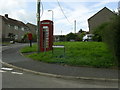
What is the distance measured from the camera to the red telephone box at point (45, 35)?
16328 millimetres

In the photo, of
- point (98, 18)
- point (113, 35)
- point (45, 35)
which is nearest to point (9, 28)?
point (98, 18)

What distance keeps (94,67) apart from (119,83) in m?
2.79

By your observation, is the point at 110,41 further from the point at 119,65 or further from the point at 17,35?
the point at 17,35

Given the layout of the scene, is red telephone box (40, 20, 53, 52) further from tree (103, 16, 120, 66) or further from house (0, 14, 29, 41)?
house (0, 14, 29, 41)

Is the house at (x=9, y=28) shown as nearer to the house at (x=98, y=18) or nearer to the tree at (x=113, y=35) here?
the house at (x=98, y=18)

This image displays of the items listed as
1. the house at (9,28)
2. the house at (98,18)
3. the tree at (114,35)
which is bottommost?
the tree at (114,35)

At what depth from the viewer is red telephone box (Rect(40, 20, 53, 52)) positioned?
16.3m

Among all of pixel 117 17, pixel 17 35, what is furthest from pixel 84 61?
pixel 17 35

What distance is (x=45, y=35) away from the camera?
650 inches

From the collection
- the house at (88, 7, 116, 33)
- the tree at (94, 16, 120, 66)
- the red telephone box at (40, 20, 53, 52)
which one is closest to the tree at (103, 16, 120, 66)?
the tree at (94, 16, 120, 66)

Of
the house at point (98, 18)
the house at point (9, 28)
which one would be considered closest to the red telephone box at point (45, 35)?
the house at point (9, 28)

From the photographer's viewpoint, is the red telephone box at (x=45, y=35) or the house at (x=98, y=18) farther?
the house at (x=98, y=18)

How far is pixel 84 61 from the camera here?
10.7 m


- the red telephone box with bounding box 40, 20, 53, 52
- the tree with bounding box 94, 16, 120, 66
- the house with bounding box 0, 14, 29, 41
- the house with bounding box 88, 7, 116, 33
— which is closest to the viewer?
the tree with bounding box 94, 16, 120, 66
